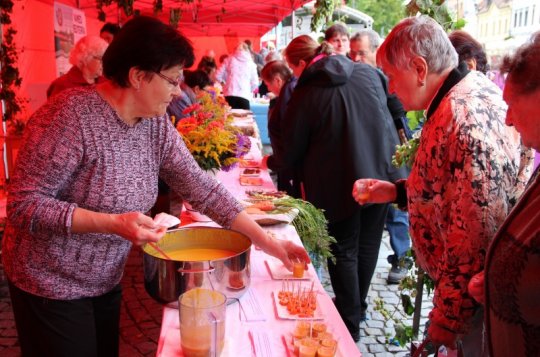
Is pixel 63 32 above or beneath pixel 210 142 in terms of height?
above

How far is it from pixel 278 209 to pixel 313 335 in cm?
111

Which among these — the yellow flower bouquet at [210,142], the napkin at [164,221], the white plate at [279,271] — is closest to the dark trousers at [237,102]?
the yellow flower bouquet at [210,142]

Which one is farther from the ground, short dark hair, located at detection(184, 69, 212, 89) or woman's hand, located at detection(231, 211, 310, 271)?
short dark hair, located at detection(184, 69, 212, 89)

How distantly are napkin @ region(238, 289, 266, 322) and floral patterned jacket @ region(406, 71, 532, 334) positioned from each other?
527 mm

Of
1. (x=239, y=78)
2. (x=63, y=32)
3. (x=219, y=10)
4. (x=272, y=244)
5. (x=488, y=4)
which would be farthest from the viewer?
(x=219, y=10)

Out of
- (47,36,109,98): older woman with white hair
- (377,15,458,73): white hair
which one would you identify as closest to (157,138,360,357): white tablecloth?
(377,15,458,73): white hair

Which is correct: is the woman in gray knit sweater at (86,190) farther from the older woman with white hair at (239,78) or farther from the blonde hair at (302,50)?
the older woman with white hair at (239,78)

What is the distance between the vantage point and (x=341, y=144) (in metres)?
→ 2.99

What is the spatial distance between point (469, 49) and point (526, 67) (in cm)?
118

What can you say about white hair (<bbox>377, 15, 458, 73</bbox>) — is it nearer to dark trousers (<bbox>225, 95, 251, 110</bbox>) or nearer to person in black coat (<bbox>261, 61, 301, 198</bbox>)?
person in black coat (<bbox>261, 61, 301, 198</bbox>)

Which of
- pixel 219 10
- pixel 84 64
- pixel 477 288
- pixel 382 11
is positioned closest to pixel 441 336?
pixel 477 288

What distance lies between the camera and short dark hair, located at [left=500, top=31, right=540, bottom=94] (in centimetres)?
114

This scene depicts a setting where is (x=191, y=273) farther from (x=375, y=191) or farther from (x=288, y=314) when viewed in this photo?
(x=375, y=191)

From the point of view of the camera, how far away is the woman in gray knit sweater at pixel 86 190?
141 cm
